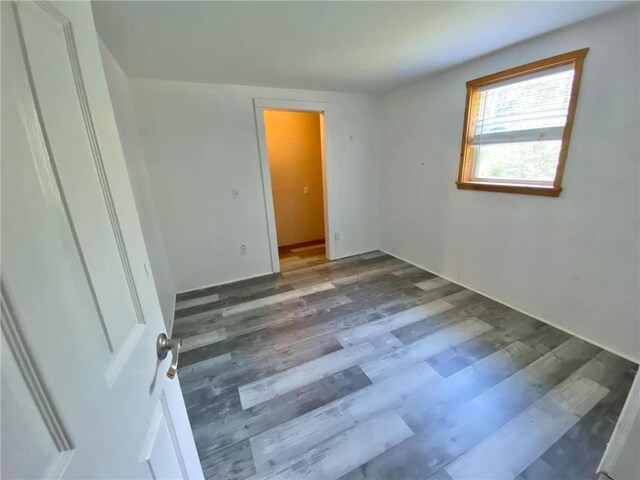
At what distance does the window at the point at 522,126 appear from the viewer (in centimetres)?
187

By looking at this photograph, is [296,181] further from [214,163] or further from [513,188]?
[513,188]

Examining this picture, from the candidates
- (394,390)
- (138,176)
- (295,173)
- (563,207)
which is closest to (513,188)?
(563,207)

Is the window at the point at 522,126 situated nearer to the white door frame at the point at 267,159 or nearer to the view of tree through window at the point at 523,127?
the view of tree through window at the point at 523,127

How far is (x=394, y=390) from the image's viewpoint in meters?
1.61

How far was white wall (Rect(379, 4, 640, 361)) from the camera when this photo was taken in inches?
64.4

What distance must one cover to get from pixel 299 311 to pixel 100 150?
7.15 ft

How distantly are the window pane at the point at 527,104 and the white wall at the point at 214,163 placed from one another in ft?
4.98

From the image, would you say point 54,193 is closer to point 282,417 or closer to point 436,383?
point 282,417

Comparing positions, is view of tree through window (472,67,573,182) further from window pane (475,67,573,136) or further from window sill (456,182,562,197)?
window sill (456,182,562,197)

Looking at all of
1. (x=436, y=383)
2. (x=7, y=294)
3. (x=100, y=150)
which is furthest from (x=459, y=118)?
(x=7, y=294)

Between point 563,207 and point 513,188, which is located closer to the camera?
point 563,207

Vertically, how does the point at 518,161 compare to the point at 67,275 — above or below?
above

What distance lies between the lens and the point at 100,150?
1.75 ft

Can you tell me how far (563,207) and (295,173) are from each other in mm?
3354
